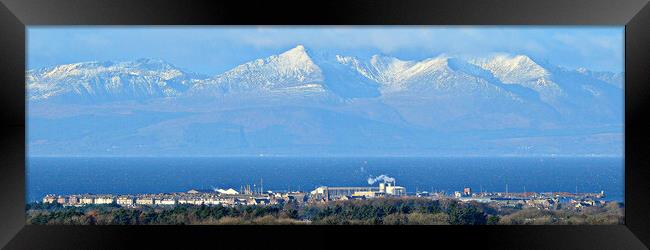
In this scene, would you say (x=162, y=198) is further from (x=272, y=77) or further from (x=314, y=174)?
(x=272, y=77)

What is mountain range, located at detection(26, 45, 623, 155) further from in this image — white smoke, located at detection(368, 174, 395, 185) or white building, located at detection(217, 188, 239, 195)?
white building, located at detection(217, 188, 239, 195)

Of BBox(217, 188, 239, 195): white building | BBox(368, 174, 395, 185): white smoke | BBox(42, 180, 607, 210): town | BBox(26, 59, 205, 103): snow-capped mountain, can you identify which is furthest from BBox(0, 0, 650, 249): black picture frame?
BBox(26, 59, 205, 103): snow-capped mountain

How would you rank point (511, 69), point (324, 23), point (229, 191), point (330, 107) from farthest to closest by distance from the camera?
1. point (511, 69)
2. point (330, 107)
3. point (229, 191)
4. point (324, 23)

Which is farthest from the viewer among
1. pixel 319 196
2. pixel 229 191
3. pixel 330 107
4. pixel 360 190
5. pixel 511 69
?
pixel 511 69

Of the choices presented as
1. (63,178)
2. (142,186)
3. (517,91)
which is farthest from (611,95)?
(63,178)

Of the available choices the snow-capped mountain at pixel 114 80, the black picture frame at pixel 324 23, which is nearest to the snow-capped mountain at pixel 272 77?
the snow-capped mountain at pixel 114 80

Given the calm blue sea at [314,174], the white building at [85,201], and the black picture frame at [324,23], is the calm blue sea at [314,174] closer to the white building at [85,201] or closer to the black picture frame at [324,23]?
the white building at [85,201]

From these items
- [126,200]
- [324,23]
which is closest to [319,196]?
[126,200]
